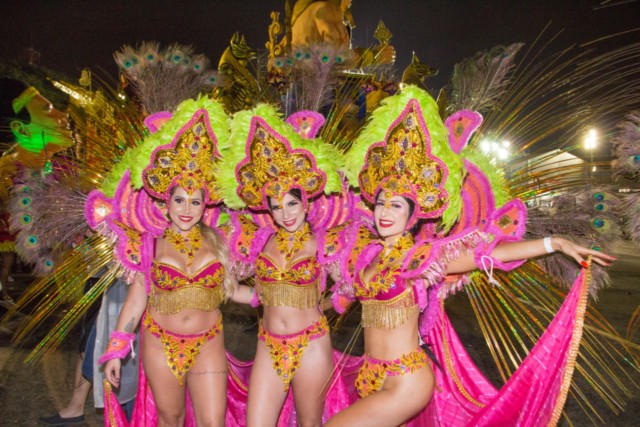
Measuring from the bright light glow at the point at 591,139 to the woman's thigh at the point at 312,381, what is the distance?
6.05 ft

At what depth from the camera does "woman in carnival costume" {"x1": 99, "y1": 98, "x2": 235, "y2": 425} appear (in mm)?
2973

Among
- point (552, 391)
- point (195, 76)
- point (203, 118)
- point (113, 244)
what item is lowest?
point (552, 391)

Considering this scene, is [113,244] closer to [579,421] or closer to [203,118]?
[203,118]

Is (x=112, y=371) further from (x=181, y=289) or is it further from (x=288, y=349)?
(x=288, y=349)

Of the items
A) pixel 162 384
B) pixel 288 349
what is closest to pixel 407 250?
pixel 288 349

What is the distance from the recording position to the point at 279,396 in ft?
9.74

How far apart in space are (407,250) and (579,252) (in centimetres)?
78

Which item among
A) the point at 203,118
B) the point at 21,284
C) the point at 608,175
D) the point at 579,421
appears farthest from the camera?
the point at 21,284

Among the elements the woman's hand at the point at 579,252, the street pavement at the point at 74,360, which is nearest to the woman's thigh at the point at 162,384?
the street pavement at the point at 74,360

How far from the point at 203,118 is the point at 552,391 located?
2.34 m

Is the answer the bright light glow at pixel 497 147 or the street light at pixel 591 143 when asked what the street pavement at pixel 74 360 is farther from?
the bright light glow at pixel 497 147

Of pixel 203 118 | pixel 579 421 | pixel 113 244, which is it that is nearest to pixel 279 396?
pixel 113 244

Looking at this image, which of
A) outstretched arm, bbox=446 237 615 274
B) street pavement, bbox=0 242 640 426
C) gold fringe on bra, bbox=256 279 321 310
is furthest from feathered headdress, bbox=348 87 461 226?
street pavement, bbox=0 242 640 426

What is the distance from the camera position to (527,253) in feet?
8.06
